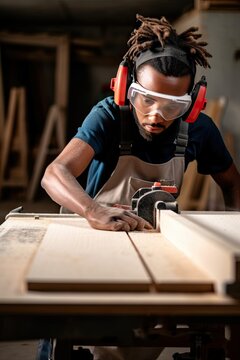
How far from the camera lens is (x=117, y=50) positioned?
10.2 metres

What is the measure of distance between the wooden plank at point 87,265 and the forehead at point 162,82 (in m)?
0.78

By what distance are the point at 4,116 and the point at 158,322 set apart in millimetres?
8650

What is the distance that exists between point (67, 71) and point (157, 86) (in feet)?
23.9

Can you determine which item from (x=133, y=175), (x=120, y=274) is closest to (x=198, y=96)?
(x=133, y=175)

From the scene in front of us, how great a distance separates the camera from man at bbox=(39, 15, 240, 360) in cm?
237

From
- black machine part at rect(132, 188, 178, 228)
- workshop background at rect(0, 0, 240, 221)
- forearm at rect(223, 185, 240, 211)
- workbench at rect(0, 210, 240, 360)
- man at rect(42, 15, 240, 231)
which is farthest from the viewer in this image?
workshop background at rect(0, 0, 240, 221)

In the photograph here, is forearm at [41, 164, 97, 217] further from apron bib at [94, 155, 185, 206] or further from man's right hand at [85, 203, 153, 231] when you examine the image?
apron bib at [94, 155, 185, 206]

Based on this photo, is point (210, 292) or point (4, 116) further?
point (4, 116)

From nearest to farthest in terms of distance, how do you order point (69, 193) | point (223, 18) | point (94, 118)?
point (69, 193), point (94, 118), point (223, 18)

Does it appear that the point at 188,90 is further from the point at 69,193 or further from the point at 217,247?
the point at 217,247

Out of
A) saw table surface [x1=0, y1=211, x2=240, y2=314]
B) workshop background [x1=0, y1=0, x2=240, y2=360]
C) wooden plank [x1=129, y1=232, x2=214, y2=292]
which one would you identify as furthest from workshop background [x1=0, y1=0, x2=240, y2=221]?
saw table surface [x1=0, y1=211, x2=240, y2=314]

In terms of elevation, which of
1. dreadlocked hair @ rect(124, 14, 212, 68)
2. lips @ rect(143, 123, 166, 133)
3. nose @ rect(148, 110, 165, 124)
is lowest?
lips @ rect(143, 123, 166, 133)

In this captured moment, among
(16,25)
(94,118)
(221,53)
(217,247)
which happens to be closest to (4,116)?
(16,25)

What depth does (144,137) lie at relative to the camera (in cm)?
271
